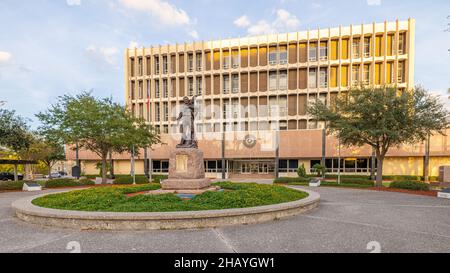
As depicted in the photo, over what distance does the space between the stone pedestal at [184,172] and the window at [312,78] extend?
29926 mm

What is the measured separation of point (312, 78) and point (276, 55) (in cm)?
693

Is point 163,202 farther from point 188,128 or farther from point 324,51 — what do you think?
point 324,51

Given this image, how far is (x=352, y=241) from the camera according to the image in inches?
252

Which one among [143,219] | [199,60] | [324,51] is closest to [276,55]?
[324,51]

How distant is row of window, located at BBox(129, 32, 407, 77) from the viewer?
36.0 meters

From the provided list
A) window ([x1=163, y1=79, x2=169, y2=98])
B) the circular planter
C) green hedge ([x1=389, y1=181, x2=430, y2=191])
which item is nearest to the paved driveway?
the circular planter

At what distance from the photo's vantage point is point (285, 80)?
39.1m

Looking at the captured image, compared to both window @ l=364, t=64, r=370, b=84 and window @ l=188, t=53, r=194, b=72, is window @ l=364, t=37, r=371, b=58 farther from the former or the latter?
window @ l=188, t=53, r=194, b=72

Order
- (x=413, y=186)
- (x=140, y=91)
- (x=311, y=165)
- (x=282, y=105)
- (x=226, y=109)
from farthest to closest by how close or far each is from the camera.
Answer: (x=140, y=91) → (x=226, y=109) → (x=282, y=105) → (x=311, y=165) → (x=413, y=186)

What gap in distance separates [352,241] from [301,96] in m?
34.3

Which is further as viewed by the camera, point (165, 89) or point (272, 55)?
point (165, 89)
